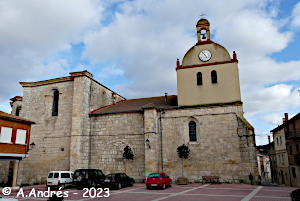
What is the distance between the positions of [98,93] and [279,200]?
19.9 meters

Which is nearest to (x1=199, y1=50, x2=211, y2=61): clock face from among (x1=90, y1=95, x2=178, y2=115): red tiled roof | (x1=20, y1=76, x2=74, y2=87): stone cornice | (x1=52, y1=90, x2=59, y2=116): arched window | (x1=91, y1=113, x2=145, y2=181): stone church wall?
(x1=90, y1=95, x2=178, y2=115): red tiled roof

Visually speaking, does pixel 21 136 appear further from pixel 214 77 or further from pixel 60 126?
pixel 214 77

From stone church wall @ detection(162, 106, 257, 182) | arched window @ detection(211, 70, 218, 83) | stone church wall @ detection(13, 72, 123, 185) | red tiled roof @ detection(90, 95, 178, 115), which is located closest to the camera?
stone church wall @ detection(162, 106, 257, 182)

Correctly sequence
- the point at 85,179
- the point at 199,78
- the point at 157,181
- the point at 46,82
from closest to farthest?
1. the point at 157,181
2. the point at 85,179
3. the point at 199,78
4. the point at 46,82

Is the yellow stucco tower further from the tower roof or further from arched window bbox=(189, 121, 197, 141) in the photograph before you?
arched window bbox=(189, 121, 197, 141)

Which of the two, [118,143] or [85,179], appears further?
[118,143]

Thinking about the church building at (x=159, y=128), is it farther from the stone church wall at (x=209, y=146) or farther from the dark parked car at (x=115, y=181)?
the dark parked car at (x=115, y=181)

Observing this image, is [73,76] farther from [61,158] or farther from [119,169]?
[119,169]

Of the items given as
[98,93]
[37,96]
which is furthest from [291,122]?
[37,96]

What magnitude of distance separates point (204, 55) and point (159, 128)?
27.2 feet

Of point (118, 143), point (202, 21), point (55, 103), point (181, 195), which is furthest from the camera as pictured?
point (55, 103)

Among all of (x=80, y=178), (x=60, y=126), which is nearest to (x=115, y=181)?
(x=80, y=178)

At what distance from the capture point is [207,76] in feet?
70.1

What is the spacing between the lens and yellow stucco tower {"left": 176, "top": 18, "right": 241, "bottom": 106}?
20531 millimetres
